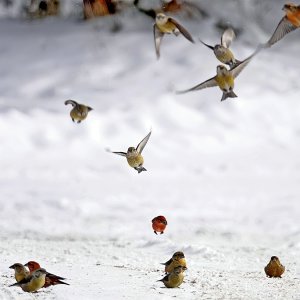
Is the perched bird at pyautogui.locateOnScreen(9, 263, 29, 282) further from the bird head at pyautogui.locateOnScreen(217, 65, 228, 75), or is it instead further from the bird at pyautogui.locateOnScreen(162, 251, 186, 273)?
the bird head at pyautogui.locateOnScreen(217, 65, 228, 75)

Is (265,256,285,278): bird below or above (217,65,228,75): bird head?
below

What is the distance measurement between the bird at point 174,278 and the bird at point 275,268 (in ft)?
2.38

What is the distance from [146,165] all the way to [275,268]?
3977mm

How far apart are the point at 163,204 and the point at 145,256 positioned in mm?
2099

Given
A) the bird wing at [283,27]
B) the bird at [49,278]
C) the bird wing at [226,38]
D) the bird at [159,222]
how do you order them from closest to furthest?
the bird wing at [283,27], the bird wing at [226,38], the bird at [49,278], the bird at [159,222]

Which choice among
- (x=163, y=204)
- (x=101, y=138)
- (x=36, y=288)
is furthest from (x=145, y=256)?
(x=101, y=138)

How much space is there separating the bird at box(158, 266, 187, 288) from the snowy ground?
42 mm

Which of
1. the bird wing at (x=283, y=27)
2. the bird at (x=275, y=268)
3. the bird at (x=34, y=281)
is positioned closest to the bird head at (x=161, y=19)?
the bird wing at (x=283, y=27)

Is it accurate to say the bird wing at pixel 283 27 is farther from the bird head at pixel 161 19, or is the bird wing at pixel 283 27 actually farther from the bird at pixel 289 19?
the bird head at pixel 161 19

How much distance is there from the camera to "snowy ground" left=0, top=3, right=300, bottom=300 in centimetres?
512

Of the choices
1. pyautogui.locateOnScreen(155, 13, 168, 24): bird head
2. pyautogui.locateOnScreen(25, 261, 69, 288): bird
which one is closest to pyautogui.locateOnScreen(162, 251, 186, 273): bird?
pyautogui.locateOnScreen(25, 261, 69, 288): bird

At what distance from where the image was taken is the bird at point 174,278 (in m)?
4.27

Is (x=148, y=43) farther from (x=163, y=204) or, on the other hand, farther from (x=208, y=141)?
(x=163, y=204)

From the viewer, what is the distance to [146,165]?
28.3ft
